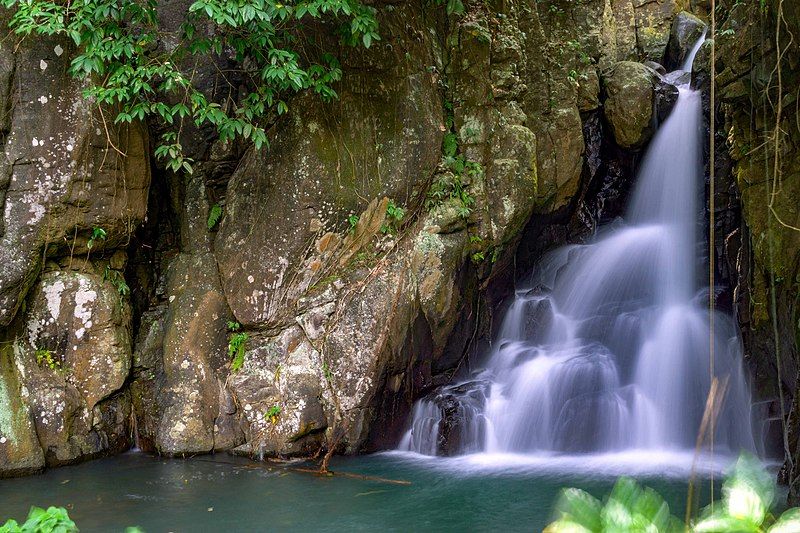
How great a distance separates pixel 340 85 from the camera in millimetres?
8031

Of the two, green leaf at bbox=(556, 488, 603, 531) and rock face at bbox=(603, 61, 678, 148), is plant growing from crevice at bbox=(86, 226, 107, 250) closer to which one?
green leaf at bbox=(556, 488, 603, 531)

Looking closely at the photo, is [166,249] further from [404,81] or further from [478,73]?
[478,73]

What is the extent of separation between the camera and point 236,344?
25.4ft

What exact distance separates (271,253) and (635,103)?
5.79 m

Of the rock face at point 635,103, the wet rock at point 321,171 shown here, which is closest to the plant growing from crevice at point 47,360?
the wet rock at point 321,171

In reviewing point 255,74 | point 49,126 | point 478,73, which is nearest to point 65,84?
point 49,126

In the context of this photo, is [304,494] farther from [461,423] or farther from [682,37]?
[682,37]

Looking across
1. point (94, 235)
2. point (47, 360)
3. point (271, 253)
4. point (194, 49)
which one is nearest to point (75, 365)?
point (47, 360)

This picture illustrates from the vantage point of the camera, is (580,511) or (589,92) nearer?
(580,511)

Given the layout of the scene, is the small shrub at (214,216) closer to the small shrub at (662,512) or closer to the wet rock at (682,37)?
the small shrub at (662,512)

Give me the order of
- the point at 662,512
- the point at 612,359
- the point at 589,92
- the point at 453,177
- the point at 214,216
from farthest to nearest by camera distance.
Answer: the point at 589,92
the point at 453,177
the point at 214,216
the point at 612,359
the point at 662,512

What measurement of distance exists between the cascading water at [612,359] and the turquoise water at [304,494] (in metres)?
0.56

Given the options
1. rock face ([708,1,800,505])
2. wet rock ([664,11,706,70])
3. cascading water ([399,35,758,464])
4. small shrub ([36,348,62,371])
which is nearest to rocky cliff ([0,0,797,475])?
small shrub ([36,348,62,371])

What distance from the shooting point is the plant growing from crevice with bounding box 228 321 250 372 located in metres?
7.65
